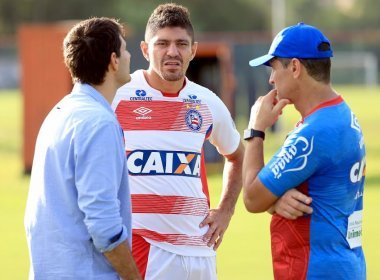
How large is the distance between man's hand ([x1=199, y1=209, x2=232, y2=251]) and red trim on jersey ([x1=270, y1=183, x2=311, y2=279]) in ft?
4.27

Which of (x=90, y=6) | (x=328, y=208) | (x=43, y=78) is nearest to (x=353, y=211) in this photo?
(x=328, y=208)

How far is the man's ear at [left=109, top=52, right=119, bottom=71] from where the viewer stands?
5293mm

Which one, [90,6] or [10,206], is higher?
[90,6]

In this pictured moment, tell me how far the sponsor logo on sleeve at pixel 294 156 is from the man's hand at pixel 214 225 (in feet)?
5.10

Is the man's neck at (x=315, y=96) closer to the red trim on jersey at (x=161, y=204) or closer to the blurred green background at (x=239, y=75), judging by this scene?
the red trim on jersey at (x=161, y=204)

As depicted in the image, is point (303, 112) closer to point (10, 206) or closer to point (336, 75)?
point (10, 206)

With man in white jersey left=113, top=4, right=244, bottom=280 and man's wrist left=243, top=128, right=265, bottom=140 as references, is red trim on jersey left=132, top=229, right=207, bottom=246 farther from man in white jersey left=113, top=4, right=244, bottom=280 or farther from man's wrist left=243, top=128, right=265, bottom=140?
man's wrist left=243, top=128, right=265, bottom=140

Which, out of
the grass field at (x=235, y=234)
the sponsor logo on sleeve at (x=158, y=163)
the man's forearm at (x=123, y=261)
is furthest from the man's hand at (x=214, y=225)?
the grass field at (x=235, y=234)

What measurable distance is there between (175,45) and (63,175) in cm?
188

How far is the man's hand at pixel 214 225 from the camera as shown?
6.82m

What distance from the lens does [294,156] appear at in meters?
5.32

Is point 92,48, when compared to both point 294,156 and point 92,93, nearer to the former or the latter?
point 92,93

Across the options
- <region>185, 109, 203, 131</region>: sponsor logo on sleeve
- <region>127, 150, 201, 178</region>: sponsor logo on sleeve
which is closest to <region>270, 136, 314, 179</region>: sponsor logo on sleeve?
<region>127, 150, 201, 178</region>: sponsor logo on sleeve

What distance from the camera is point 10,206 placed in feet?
59.7
